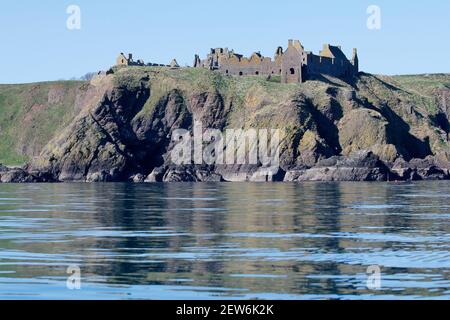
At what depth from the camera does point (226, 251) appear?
6544cm

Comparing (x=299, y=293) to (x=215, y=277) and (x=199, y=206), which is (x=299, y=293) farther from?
(x=199, y=206)

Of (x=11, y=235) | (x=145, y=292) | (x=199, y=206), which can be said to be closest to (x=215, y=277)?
(x=145, y=292)

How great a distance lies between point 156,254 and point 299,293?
689 inches

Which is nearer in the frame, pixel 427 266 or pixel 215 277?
pixel 215 277

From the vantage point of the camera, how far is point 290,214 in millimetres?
99375

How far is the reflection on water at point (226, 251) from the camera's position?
49.3m

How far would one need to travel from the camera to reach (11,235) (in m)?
76.9

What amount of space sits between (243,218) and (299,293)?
153ft

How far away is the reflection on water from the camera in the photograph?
49312mm

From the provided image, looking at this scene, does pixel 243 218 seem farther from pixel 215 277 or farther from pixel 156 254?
pixel 215 277

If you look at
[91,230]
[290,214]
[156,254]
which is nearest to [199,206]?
[290,214]
